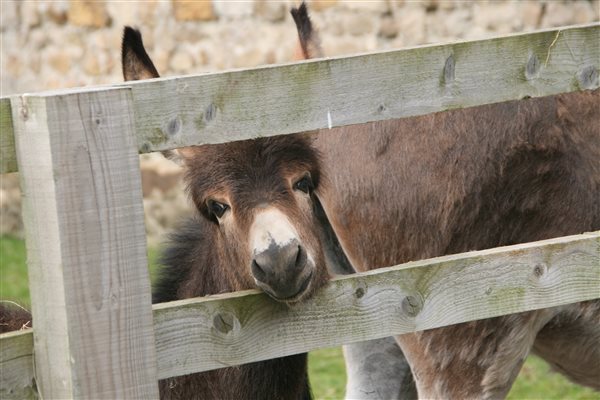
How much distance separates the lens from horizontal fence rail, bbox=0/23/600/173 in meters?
2.41

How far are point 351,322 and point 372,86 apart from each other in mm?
594

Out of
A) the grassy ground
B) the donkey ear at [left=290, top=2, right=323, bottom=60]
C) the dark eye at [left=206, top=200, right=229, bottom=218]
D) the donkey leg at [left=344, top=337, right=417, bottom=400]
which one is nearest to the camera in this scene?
the dark eye at [left=206, top=200, right=229, bottom=218]

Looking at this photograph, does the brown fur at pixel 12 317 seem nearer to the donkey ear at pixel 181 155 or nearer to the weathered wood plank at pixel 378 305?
the donkey ear at pixel 181 155

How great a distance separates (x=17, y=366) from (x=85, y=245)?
32cm

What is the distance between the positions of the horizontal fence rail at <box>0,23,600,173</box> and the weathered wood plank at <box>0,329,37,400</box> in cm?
37

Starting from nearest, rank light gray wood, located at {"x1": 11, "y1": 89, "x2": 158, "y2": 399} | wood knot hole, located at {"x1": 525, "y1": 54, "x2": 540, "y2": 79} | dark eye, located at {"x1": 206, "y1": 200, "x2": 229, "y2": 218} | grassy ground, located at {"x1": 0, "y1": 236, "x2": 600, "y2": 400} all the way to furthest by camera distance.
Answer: light gray wood, located at {"x1": 11, "y1": 89, "x2": 158, "y2": 399} → wood knot hole, located at {"x1": 525, "y1": 54, "x2": 540, "y2": 79} → dark eye, located at {"x1": 206, "y1": 200, "x2": 229, "y2": 218} → grassy ground, located at {"x1": 0, "y1": 236, "x2": 600, "y2": 400}

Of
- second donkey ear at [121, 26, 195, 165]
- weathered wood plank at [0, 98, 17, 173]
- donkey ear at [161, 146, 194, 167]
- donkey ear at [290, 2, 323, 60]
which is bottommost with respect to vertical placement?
weathered wood plank at [0, 98, 17, 173]

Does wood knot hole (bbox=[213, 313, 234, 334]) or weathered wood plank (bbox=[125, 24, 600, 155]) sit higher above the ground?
weathered wood plank (bbox=[125, 24, 600, 155])

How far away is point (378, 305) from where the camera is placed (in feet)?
8.95

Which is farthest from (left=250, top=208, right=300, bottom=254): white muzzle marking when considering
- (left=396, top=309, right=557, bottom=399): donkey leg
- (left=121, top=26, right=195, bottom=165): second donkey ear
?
(left=396, top=309, right=557, bottom=399): donkey leg

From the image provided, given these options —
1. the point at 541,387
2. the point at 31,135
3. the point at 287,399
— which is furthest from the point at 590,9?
the point at 31,135

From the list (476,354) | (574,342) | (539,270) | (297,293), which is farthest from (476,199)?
(297,293)

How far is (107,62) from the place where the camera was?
10047mm

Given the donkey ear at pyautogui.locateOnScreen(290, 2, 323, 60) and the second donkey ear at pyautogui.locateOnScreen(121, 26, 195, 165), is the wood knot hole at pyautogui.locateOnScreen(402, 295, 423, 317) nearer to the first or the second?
the second donkey ear at pyautogui.locateOnScreen(121, 26, 195, 165)
